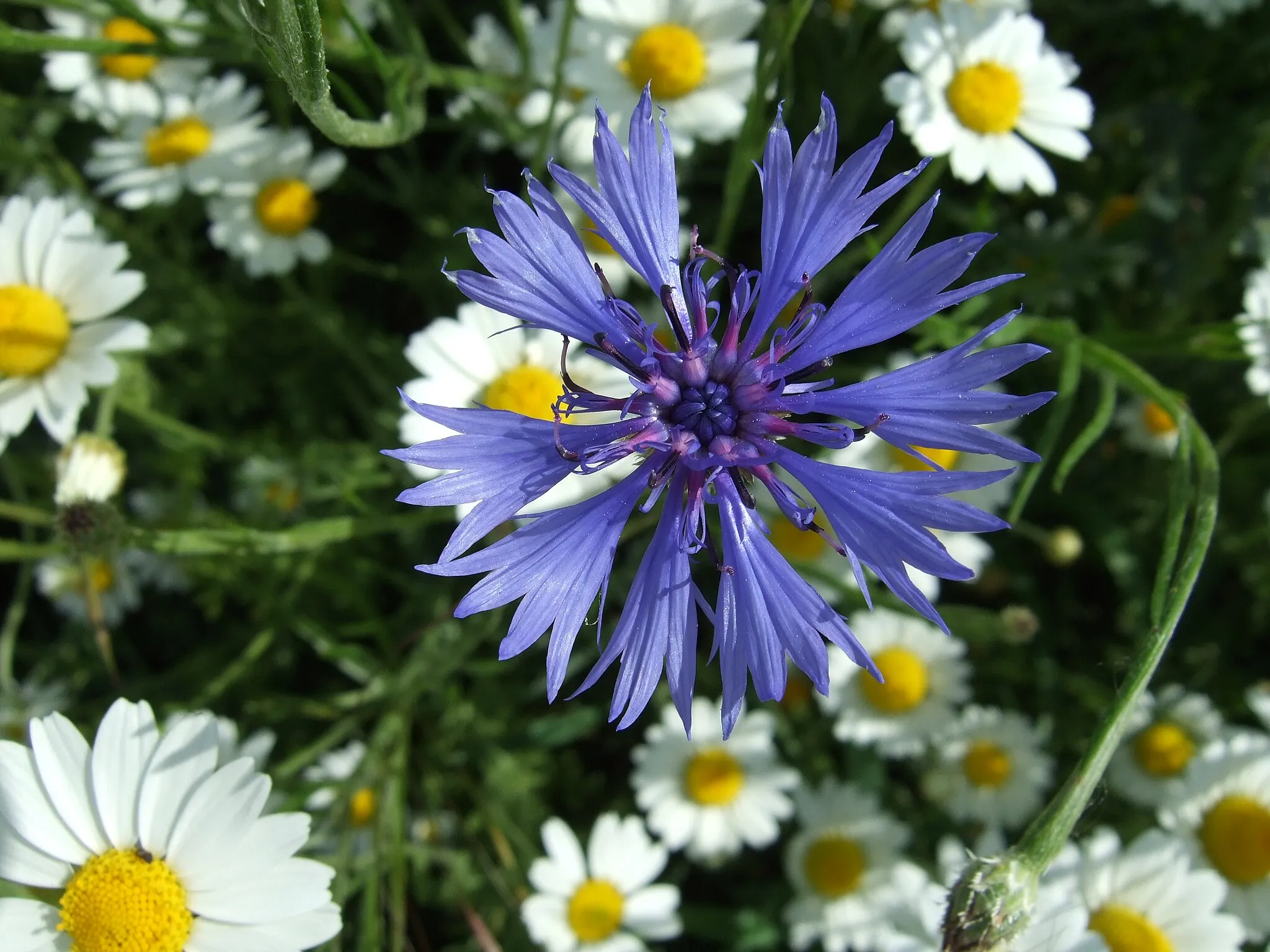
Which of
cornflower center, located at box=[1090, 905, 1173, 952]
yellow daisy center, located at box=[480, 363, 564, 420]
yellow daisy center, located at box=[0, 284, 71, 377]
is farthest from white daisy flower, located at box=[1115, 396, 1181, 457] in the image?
yellow daisy center, located at box=[0, 284, 71, 377]

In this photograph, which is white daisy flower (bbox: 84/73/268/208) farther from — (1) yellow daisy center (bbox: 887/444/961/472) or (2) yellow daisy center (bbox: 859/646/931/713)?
(2) yellow daisy center (bbox: 859/646/931/713)

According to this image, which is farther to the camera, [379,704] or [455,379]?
[379,704]

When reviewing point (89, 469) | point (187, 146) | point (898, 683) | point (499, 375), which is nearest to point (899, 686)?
point (898, 683)

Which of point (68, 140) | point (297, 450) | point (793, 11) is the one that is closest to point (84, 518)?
point (297, 450)

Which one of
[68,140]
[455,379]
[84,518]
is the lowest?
[84,518]

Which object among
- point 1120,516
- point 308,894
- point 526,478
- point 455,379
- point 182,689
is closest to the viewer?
point 526,478

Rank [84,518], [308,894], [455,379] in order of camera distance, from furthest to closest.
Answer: [455,379], [84,518], [308,894]

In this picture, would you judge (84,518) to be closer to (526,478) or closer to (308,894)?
(308,894)
